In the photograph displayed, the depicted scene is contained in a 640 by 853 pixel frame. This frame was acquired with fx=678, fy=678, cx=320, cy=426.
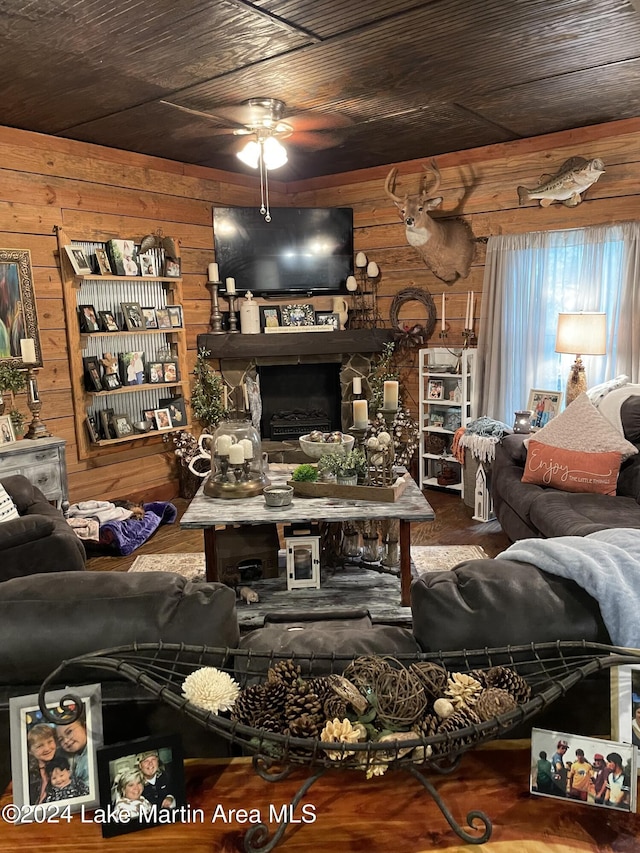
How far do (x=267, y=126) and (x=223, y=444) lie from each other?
2.24m

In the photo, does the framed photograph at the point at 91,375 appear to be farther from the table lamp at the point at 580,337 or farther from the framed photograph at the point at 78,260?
the table lamp at the point at 580,337

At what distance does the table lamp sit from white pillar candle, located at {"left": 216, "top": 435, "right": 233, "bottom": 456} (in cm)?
247

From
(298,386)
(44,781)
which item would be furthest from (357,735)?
(298,386)

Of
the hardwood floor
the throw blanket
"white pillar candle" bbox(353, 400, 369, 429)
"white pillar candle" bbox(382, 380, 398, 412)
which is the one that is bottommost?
the hardwood floor

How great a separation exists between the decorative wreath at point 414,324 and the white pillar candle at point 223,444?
2.91 meters

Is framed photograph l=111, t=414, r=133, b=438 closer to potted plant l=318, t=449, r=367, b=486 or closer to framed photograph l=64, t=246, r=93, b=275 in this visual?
framed photograph l=64, t=246, r=93, b=275

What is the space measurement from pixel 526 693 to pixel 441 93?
3.52 metres

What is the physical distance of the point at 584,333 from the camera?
14.5 ft

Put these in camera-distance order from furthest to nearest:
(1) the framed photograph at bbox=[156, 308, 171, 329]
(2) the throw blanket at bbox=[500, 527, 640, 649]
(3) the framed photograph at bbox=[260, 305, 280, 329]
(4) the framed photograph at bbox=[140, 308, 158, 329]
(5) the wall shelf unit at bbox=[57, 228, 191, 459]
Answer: (3) the framed photograph at bbox=[260, 305, 280, 329] < (1) the framed photograph at bbox=[156, 308, 171, 329] < (4) the framed photograph at bbox=[140, 308, 158, 329] < (5) the wall shelf unit at bbox=[57, 228, 191, 459] < (2) the throw blanket at bbox=[500, 527, 640, 649]

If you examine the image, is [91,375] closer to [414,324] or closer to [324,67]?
[324,67]

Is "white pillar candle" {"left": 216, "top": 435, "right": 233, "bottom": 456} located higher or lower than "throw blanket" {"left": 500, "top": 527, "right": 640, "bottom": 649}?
lower

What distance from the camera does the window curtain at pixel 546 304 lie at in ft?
15.1

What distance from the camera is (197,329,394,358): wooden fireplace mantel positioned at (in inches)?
223

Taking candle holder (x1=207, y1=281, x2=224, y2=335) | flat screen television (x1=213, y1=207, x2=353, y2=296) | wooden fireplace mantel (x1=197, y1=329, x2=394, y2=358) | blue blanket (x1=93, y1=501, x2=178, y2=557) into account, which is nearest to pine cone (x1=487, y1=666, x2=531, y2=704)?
blue blanket (x1=93, y1=501, x2=178, y2=557)
